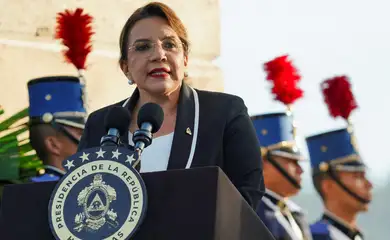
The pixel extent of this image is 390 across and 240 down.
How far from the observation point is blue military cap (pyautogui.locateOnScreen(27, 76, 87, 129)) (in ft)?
15.3

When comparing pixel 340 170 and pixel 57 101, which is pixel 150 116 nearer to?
pixel 57 101

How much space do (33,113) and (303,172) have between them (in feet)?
6.41

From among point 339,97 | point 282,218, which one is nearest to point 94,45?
point 282,218

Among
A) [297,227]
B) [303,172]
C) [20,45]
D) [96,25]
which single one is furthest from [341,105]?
[20,45]

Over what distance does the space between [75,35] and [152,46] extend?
214cm

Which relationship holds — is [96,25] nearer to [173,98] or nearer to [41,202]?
[173,98]

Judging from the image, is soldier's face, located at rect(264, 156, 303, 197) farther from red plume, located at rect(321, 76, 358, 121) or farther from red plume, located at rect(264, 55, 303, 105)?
red plume, located at rect(321, 76, 358, 121)

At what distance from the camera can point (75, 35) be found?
459 centimetres

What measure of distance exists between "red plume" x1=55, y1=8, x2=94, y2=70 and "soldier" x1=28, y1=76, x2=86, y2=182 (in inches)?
4.2

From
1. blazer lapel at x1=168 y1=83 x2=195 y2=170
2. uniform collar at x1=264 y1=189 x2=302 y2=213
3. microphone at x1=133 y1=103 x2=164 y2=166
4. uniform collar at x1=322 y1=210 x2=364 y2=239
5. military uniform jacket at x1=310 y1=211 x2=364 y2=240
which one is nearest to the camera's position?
microphone at x1=133 y1=103 x2=164 y2=166

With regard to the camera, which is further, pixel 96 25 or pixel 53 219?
pixel 96 25

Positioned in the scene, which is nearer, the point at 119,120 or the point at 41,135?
the point at 119,120

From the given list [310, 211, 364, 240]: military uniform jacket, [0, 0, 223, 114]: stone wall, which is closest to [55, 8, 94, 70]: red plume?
[0, 0, 223, 114]: stone wall

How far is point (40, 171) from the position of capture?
14.4 ft
